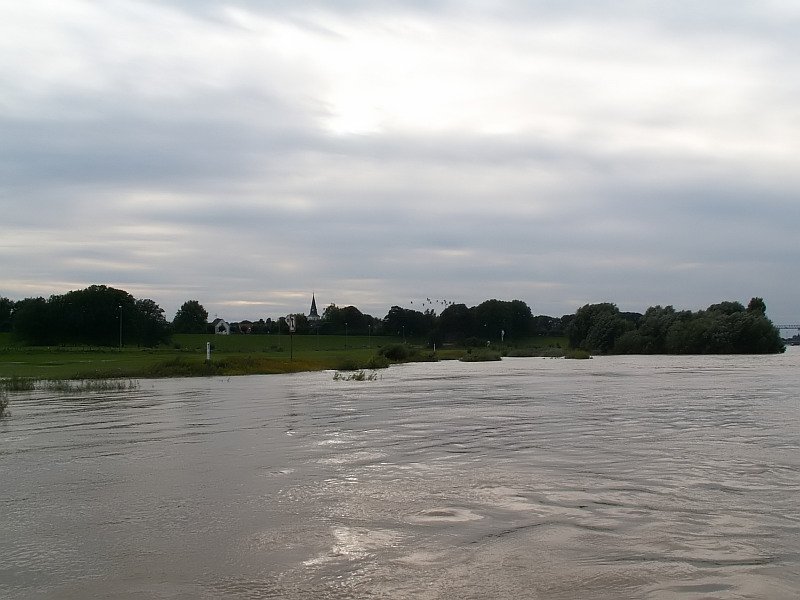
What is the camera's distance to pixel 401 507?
10.4 metres

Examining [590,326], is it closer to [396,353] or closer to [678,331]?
[678,331]

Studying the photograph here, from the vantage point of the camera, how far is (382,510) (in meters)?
10.2

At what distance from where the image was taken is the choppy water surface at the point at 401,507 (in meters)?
7.44

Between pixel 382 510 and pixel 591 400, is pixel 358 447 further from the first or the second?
pixel 591 400

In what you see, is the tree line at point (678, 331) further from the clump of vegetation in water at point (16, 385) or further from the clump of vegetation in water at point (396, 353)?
the clump of vegetation in water at point (16, 385)

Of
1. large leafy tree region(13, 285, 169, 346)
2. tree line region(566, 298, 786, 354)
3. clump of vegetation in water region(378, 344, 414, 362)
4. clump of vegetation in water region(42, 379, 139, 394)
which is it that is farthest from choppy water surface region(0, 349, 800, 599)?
large leafy tree region(13, 285, 169, 346)

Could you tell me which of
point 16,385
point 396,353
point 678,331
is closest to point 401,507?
point 16,385

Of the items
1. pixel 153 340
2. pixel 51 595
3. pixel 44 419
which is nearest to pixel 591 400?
pixel 44 419

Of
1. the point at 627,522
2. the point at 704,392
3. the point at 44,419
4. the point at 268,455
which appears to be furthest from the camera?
the point at 704,392

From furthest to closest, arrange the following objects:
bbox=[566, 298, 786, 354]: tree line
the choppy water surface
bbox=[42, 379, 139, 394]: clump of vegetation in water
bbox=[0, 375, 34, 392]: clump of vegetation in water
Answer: bbox=[566, 298, 786, 354]: tree line
bbox=[42, 379, 139, 394]: clump of vegetation in water
bbox=[0, 375, 34, 392]: clump of vegetation in water
the choppy water surface

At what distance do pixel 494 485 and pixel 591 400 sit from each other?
55.8ft

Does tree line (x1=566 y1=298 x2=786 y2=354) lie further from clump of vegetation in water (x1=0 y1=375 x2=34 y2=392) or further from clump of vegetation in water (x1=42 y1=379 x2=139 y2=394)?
Result: clump of vegetation in water (x1=0 y1=375 x2=34 y2=392)

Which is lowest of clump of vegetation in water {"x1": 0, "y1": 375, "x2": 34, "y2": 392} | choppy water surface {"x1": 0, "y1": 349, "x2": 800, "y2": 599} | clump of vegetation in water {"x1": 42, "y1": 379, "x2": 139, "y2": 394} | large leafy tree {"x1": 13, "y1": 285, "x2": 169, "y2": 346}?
choppy water surface {"x1": 0, "y1": 349, "x2": 800, "y2": 599}

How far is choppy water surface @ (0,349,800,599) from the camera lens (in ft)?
24.4
